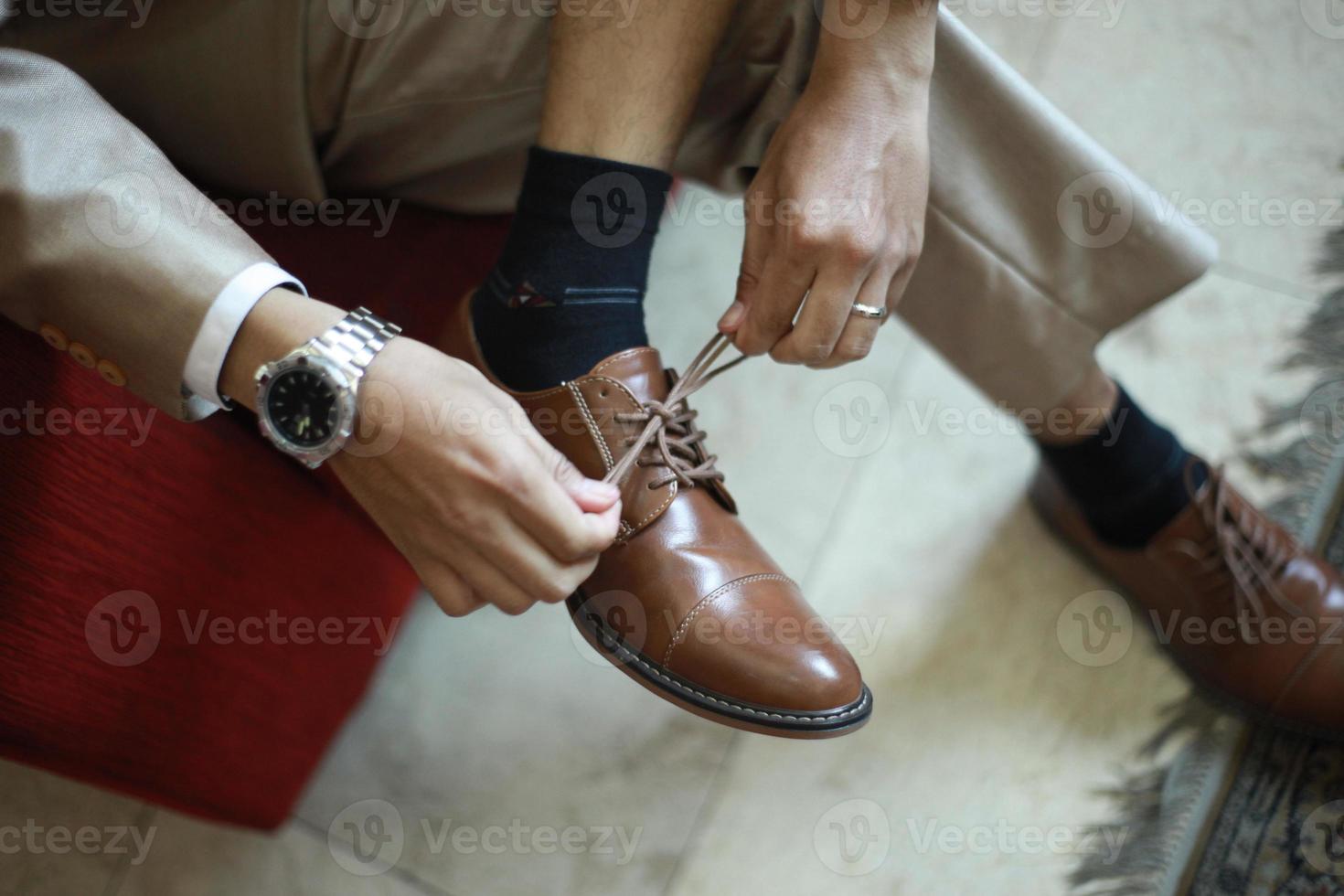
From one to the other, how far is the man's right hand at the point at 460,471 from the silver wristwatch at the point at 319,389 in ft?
0.04

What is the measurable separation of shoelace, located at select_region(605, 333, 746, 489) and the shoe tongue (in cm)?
1

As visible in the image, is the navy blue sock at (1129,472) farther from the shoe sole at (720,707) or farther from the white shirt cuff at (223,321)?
the white shirt cuff at (223,321)

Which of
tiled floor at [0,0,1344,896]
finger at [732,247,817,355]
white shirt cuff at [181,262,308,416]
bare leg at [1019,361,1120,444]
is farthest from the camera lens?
tiled floor at [0,0,1344,896]

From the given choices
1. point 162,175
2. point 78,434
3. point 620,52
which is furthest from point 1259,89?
point 78,434

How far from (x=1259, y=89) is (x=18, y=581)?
5.04 ft

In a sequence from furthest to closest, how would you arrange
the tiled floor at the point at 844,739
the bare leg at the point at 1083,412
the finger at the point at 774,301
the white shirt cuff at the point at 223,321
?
the tiled floor at the point at 844,739 < the bare leg at the point at 1083,412 < the finger at the point at 774,301 < the white shirt cuff at the point at 223,321

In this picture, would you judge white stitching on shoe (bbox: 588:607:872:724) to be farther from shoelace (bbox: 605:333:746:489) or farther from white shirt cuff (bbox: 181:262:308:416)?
white shirt cuff (bbox: 181:262:308:416)

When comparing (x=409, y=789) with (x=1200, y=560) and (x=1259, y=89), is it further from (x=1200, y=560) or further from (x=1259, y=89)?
(x=1259, y=89)

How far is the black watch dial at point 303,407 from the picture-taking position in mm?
592

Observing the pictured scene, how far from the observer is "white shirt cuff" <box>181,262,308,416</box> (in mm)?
586

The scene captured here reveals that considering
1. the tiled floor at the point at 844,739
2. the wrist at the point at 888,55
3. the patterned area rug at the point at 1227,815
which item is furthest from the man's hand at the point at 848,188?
the patterned area rug at the point at 1227,815

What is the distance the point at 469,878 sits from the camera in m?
0.99

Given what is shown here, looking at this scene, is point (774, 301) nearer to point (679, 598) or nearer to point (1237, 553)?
point (679, 598)

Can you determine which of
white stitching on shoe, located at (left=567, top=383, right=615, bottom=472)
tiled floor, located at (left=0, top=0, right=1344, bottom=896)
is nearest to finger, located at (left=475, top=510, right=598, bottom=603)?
white stitching on shoe, located at (left=567, top=383, right=615, bottom=472)
